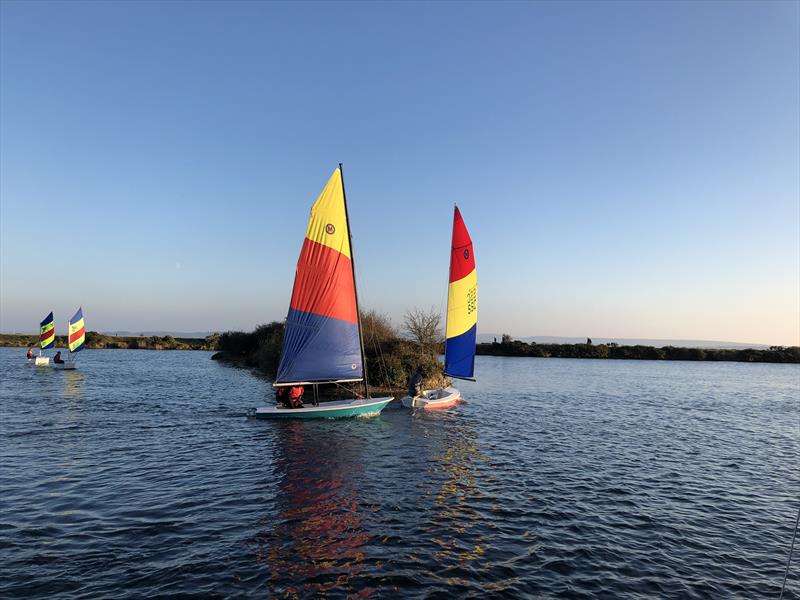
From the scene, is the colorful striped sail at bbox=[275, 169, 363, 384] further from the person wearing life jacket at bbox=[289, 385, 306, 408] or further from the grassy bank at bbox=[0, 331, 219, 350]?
the grassy bank at bbox=[0, 331, 219, 350]

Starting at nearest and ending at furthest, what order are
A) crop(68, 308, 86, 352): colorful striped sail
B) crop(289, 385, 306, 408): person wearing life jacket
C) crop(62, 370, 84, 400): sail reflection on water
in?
crop(289, 385, 306, 408): person wearing life jacket, crop(62, 370, 84, 400): sail reflection on water, crop(68, 308, 86, 352): colorful striped sail

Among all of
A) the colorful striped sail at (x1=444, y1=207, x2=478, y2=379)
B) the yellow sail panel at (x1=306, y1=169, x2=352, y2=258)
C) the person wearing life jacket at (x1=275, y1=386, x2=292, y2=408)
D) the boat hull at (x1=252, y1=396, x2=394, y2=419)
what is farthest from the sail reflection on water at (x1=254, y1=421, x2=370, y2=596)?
the colorful striped sail at (x1=444, y1=207, x2=478, y2=379)

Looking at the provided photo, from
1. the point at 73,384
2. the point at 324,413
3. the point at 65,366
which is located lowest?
the point at 324,413

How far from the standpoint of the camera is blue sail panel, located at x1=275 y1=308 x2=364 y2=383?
983 inches

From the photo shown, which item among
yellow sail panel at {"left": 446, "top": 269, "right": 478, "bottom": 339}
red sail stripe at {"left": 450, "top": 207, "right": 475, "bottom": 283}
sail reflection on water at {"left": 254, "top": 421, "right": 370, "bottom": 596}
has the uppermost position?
red sail stripe at {"left": 450, "top": 207, "right": 475, "bottom": 283}

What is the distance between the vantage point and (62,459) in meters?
17.1

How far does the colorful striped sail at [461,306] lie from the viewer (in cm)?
3128

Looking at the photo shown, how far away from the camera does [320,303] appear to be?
25.1 metres

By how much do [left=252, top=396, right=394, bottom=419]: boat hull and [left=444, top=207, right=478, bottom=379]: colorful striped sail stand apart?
7645mm

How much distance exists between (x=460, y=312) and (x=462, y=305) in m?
0.49

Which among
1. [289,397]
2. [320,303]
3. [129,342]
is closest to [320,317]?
[320,303]

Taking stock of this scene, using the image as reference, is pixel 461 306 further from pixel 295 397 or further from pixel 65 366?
pixel 65 366

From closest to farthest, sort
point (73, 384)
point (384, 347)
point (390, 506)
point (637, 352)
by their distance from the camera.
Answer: point (390, 506), point (73, 384), point (384, 347), point (637, 352)

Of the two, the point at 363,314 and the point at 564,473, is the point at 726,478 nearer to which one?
the point at 564,473
